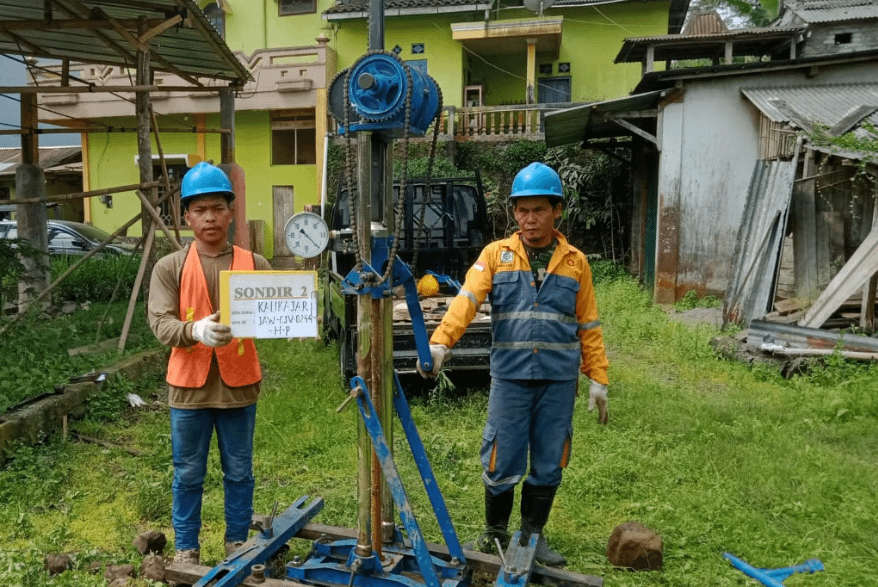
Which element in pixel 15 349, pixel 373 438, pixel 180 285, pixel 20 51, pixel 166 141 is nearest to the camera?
pixel 373 438

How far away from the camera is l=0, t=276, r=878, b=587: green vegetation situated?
3533 millimetres

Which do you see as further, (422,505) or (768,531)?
(422,505)

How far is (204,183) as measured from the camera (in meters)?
2.98

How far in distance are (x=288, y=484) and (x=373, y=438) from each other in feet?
6.20

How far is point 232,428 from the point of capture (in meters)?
3.18

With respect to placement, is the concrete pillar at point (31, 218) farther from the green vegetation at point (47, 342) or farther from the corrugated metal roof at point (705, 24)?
the corrugated metal roof at point (705, 24)

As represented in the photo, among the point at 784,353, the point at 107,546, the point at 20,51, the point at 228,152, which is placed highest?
the point at 20,51

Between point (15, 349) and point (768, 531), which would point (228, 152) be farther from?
point (768, 531)

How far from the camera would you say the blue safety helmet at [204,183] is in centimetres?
297

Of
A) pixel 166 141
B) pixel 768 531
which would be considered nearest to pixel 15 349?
pixel 768 531

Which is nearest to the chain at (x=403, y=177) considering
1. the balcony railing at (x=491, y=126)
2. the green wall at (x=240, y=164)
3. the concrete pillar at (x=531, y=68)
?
the balcony railing at (x=491, y=126)

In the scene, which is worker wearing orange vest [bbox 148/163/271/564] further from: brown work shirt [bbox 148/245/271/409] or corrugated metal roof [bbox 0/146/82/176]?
corrugated metal roof [bbox 0/146/82/176]

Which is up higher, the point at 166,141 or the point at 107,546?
the point at 166,141

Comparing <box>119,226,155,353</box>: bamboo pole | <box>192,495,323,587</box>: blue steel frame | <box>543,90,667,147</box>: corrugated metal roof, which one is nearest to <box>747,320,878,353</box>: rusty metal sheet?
<box>543,90,667,147</box>: corrugated metal roof
